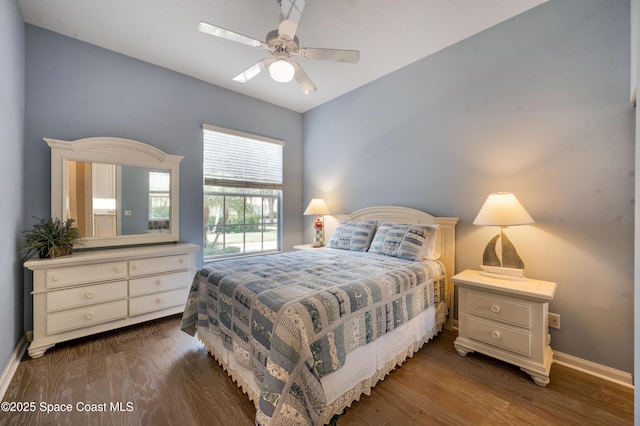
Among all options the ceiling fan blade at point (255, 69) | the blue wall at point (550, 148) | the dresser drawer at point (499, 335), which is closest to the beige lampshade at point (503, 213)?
the blue wall at point (550, 148)

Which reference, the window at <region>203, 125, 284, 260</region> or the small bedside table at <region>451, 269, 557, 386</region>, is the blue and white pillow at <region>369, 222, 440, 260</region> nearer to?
the small bedside table at <region>451, 269, 557, 386</region>

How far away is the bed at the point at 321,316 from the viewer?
1.26 m

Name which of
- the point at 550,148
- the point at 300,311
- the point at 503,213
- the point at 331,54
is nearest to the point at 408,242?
the point at 503,213

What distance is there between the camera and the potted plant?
218 centimetres

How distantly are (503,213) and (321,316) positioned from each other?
161 cm

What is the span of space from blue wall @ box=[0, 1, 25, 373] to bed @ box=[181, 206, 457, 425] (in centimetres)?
121

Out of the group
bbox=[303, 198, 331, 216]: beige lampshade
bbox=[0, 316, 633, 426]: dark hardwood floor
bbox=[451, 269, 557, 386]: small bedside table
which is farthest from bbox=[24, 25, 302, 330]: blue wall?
bbox=[451, 269, 557, 386]: small bedside table

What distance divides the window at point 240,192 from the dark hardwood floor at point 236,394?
1740 millimetres

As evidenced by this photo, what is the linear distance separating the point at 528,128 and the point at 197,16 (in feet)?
9.86

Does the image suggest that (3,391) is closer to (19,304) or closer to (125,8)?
(19,304)

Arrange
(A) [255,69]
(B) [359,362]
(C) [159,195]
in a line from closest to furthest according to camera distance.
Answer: (B) [359,362], (A) [255,69], (C) [159,195]

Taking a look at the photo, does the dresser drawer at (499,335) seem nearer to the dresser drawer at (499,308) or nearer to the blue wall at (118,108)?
the dresser drawer at (499,308)

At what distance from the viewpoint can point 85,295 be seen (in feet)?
7.52

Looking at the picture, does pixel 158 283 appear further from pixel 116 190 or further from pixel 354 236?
pixel 354 236
